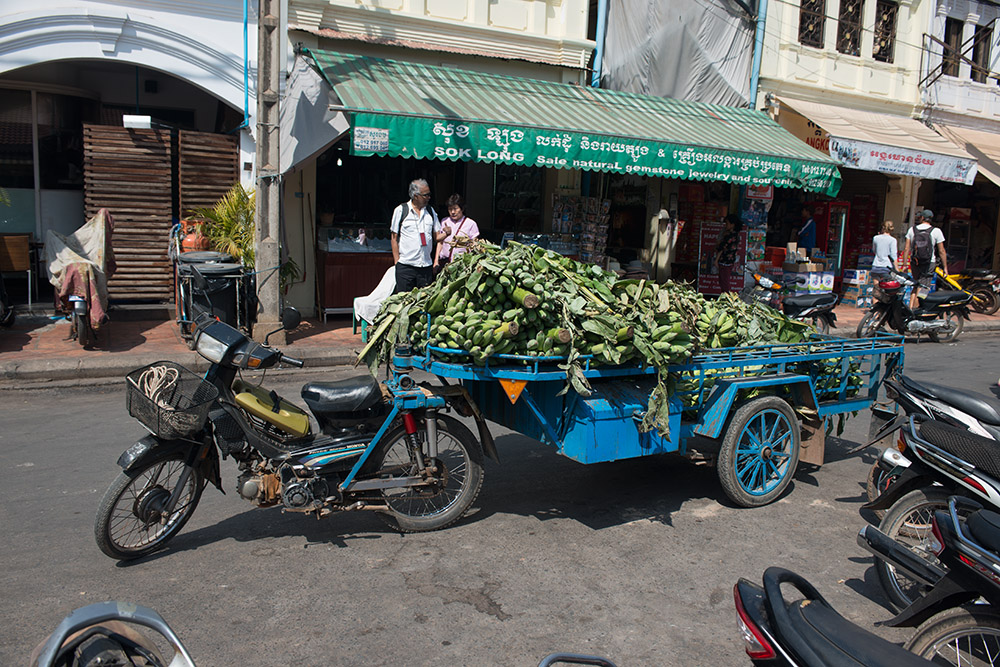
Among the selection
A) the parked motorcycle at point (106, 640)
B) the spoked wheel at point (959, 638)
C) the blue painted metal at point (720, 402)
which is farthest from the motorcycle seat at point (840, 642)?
the blue painted metal at point (720, 402)

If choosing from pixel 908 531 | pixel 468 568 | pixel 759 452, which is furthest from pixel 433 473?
pixel 908 531

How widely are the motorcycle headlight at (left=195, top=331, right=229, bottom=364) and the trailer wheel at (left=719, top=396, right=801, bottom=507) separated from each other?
3.02 m

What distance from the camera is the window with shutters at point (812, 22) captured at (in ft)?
52.0

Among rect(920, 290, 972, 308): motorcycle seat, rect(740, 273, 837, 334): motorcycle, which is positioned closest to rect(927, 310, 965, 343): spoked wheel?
rect(920, 290, 972, 308): motorcycle seat

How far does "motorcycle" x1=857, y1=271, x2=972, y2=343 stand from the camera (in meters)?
11.4

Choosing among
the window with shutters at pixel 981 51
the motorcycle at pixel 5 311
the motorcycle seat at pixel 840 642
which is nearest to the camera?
the motorcycle seat at pixel 840 642

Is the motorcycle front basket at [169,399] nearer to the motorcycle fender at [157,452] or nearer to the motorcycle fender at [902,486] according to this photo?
the motorcycle fender at [157,452]

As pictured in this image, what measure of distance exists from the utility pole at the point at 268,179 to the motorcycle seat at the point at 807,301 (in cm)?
664

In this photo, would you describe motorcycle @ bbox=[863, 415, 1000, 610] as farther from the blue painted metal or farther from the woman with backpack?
the woman with backpack

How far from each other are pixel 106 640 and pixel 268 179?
8.09 m

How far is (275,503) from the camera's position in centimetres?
422

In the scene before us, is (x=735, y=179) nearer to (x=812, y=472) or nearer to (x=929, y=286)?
(x=929, y=286)

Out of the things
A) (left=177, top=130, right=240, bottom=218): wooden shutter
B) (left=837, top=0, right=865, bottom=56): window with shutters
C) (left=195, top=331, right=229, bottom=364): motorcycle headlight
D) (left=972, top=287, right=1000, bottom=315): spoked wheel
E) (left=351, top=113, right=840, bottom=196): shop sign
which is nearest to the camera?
(left=195, top=331, right=229, bottom=364): motorcycle headlight

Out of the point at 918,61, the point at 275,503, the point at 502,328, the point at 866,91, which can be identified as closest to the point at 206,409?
the point at 275,503
